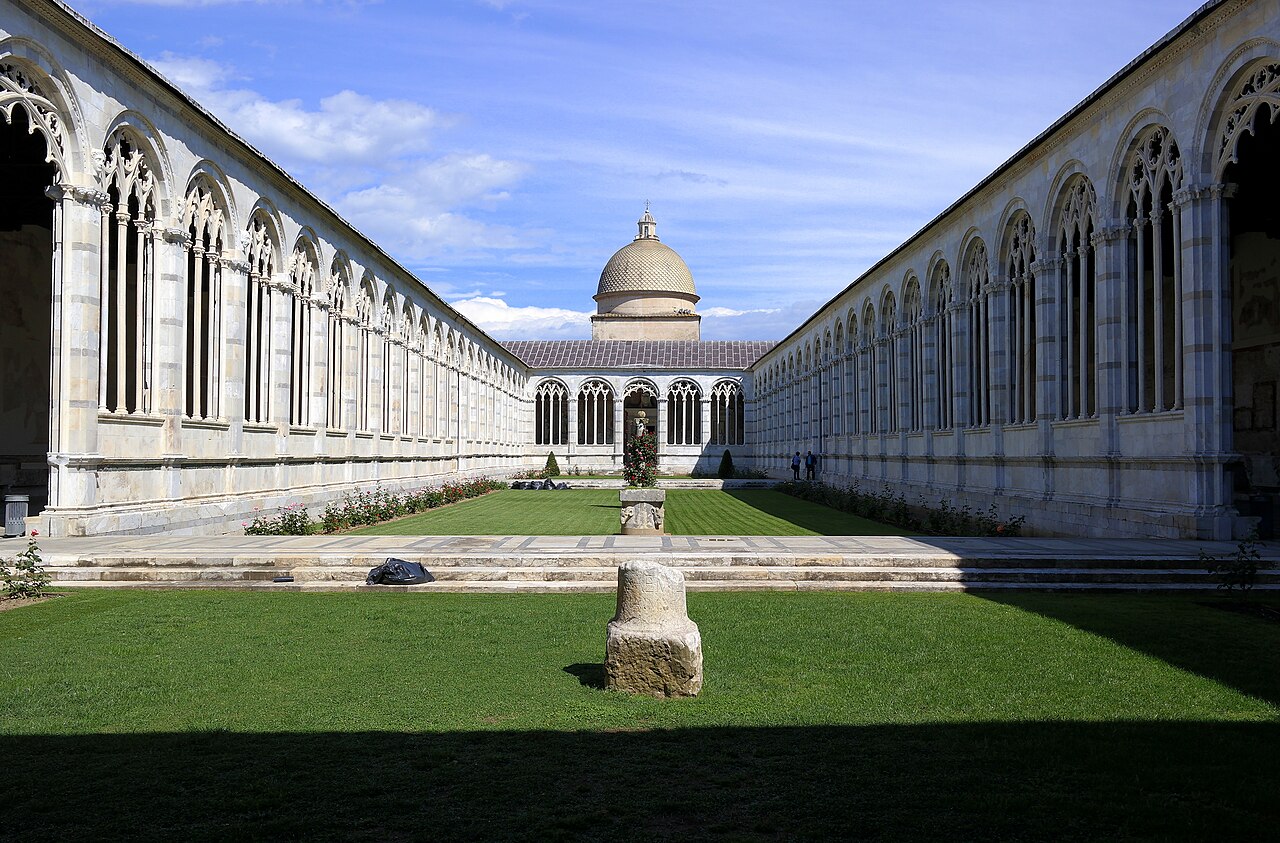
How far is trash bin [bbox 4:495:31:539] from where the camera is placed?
15.2m

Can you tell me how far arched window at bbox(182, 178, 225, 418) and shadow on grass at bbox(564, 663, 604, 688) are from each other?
12627 mm

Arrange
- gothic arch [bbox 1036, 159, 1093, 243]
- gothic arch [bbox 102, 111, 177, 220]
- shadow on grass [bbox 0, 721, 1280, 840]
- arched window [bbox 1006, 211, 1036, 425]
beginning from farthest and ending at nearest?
arched window [bbox 1006, 211, 1036, 425]
gothic arch [bbox 1036, 159, 1093, 243]
gothic arch [bbox 102, 111, 177, 220]
shadow on grass [bbox 0, 721, 1280, 840]

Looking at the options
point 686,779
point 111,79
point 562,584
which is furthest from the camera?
point 111,79

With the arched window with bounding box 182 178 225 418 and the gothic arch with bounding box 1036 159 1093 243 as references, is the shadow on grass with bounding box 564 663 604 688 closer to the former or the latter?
the arched window with bounding box 182 178 225 418

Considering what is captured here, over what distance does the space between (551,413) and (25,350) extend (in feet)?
123

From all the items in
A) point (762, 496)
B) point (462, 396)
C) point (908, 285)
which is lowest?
point (762, 496)

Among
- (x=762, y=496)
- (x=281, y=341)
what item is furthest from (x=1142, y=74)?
(x=762, y=496)

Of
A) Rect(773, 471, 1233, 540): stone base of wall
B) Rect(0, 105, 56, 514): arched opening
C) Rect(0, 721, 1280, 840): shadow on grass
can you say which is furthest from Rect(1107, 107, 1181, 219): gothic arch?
Rect(0, 105, 56, 514): arched opening

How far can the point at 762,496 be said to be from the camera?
122 feet

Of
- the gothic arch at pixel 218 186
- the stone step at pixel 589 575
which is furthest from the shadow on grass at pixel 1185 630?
the gothic arch at pixel 218 186

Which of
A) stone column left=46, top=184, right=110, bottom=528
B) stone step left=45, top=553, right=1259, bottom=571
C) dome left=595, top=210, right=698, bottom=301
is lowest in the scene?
stone step left=45, top=553, right=1259, bottom=571

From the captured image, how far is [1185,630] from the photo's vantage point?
9.59m

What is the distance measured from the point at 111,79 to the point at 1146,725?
1640 centimetres

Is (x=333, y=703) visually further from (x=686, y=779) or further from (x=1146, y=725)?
(x=1146, y=725)
